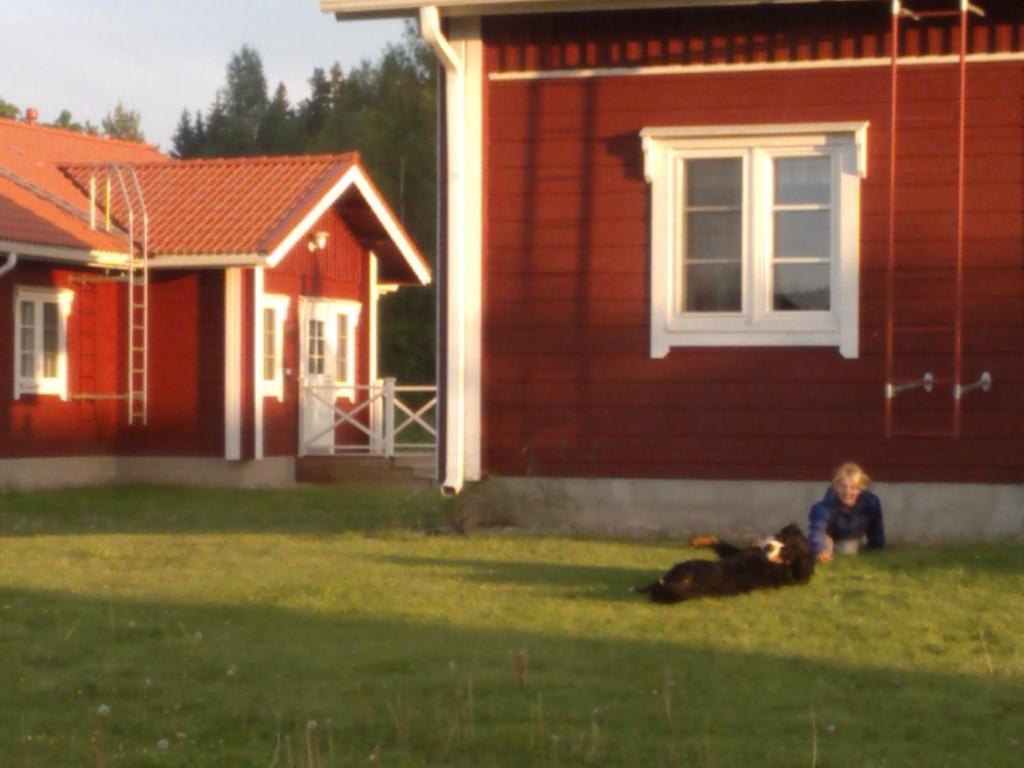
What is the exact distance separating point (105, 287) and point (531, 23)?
500 inches

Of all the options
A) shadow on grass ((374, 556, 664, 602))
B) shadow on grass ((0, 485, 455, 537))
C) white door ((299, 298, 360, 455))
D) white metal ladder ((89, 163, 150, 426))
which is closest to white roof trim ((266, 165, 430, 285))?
white door ((299, 298, 360, 455))

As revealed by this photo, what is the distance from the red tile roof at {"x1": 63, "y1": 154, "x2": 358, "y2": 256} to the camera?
25.0m

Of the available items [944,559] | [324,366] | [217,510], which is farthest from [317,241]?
[944,559]

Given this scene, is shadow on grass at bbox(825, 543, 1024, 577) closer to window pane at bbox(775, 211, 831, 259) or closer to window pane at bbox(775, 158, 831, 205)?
window pane at bbox(775, 211, 831, 259)

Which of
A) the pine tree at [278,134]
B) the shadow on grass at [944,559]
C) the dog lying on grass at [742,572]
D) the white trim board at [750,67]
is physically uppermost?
the pine tree at [278,134]

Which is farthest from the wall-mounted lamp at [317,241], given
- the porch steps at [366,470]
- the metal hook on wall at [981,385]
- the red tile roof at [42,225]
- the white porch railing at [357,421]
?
the metal hook on wall at [981,385]

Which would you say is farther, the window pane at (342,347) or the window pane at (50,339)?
the window pane at (342,347)

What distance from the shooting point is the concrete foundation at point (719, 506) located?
13414 mm

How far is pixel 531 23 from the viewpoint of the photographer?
14.2 metres

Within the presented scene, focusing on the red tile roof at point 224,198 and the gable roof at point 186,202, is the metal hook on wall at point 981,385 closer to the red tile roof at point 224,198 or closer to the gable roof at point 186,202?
the gable roof at point 186,202

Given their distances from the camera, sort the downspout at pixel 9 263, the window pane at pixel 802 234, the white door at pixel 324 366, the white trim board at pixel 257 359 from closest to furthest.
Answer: the window pane at pixel 802 234
the downspout at pixel 9 263
the white trim board at pixel 257 359
the white door at pixel 324 366

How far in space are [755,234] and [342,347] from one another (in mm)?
15503

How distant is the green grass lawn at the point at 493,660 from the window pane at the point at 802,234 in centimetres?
236

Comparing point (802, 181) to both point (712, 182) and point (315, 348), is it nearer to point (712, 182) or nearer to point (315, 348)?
point (712, 182)
